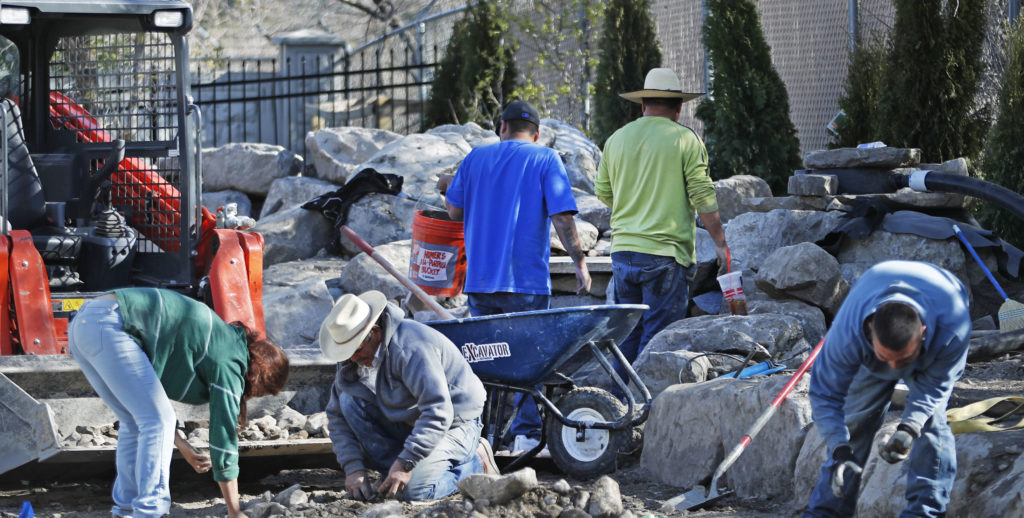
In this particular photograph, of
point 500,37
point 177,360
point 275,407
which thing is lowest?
point 275,407

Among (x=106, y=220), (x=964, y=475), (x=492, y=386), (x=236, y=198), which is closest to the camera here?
(x=964, y=475)

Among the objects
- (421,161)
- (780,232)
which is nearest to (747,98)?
(780,232)

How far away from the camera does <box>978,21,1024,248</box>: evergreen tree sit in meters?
8.36

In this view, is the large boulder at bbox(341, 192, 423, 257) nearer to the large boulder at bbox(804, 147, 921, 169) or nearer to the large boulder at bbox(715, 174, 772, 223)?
the large boulder at bbox(715, 174, 772, 223)

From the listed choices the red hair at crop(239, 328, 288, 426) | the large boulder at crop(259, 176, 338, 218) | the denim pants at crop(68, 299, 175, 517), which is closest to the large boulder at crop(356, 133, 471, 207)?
the large boulder at crop(259, 176, 338, 218)

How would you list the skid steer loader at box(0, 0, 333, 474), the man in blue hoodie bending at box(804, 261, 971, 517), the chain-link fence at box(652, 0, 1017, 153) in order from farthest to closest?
the chain-link fence at box(652, 0, 1017, 153)
the skid steer loader at box(0, 0, 333, 474)
the man in blue hoodie bending at box(804, 261, 971, 517)

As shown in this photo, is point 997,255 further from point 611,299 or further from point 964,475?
point 964,475

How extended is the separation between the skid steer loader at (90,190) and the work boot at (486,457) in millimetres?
1194

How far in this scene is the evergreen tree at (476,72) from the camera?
41.3ft

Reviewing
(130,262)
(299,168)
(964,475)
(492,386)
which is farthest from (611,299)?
(299,168)

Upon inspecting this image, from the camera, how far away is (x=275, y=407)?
6109 mm

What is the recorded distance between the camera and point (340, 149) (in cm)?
1158

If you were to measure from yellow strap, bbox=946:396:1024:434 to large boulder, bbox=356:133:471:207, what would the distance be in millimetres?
5694

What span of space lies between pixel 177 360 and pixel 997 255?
18.4ft
